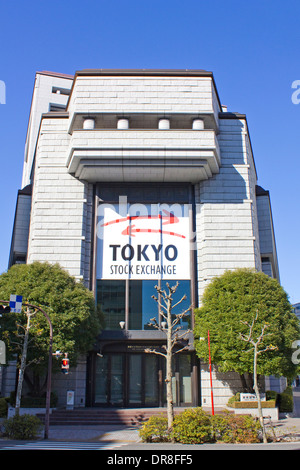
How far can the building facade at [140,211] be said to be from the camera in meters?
29.5

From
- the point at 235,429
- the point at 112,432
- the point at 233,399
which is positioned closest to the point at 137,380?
the point at 233,399

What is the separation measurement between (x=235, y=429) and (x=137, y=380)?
13.4 meters

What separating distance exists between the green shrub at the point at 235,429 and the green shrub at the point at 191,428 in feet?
1.29

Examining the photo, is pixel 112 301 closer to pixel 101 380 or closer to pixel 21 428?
pixel 101 380

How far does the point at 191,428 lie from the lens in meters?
16.5

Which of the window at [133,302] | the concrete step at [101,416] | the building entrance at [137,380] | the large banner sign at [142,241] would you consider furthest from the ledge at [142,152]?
the concrete step at [101,416]

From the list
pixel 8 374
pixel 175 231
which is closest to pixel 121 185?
pixel 175 231

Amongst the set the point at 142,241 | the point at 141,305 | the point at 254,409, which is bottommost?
the point at 254,409

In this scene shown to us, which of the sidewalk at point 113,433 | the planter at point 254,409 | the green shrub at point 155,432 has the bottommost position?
the sidewalk at point 113,433

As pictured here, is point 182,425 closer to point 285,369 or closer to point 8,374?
point 285,369

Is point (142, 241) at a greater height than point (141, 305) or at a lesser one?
greater

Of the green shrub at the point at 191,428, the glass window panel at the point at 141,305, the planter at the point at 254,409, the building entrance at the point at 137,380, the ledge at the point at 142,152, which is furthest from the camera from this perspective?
the ledge at the point at 142,152

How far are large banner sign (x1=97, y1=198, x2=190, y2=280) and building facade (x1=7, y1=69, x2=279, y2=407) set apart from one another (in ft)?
0.25

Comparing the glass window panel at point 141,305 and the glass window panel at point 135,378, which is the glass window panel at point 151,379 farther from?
the glass window panel at point 141,305
